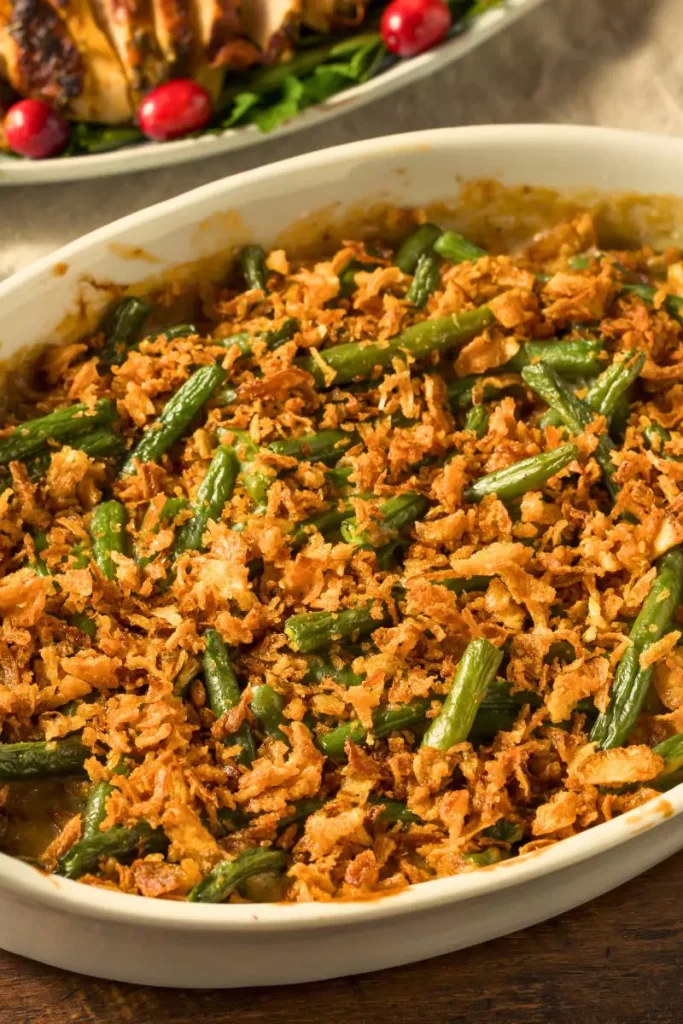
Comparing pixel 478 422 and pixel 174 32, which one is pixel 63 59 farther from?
pixel 478 422

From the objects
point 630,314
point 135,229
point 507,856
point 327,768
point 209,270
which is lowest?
point 507,856

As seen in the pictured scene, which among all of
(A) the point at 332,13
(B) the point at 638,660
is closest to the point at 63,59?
(A) the point at 332,13

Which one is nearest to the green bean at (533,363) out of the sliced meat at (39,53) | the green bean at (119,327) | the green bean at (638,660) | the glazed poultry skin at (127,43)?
the green bean at (638,660)

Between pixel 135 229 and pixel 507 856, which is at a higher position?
pixel 135 229

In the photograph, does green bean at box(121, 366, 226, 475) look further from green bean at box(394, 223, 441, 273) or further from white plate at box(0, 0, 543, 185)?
white plate at box(0, 0, 543, 185)

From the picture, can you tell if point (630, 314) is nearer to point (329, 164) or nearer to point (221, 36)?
point (329, 164)

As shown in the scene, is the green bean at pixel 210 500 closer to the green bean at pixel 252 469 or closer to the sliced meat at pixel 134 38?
the green bean at pixel 252 469

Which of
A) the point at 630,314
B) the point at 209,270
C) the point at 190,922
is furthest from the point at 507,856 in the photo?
the point at 209,270

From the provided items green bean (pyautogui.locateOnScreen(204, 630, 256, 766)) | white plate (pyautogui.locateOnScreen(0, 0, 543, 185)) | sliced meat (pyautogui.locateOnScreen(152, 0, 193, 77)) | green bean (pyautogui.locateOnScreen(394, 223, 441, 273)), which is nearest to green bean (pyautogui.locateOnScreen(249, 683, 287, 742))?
green bean (pyautogui.locateOnScreen(204, 630, 256, 766))
